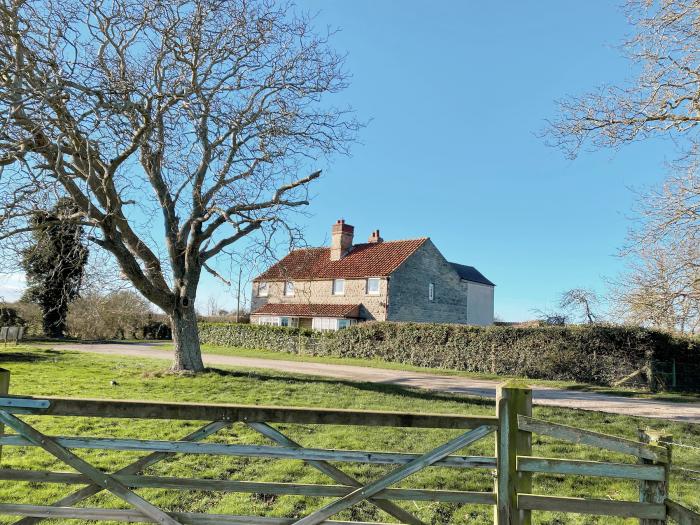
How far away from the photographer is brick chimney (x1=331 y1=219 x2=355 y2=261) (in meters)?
43.0

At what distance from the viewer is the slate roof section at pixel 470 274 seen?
159ft

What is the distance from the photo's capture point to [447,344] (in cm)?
2527

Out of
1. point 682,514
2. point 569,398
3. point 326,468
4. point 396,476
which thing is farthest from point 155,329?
point 682,514

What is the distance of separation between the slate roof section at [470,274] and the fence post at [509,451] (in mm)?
43900

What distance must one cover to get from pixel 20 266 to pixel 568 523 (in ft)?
37.0

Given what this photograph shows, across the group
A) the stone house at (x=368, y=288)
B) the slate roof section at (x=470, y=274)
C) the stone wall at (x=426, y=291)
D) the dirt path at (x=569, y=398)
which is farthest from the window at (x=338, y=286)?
the dirt path at (x=569, y=398)

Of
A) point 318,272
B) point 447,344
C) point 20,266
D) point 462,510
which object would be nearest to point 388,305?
point 318,272

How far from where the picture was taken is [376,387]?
1522 cm

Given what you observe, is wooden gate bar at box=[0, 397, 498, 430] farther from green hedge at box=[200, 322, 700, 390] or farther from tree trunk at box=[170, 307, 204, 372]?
green hedge at box=[200, 322, 700, 390]

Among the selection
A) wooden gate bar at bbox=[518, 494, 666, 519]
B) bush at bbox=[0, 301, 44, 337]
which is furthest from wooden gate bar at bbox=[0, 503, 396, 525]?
bush at bbox=[0, 301, 44, 337]

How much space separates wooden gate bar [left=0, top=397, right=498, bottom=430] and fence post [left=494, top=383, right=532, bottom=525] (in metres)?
0.18

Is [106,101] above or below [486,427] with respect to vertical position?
above

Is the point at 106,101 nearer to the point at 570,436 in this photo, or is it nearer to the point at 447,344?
the point at 570,436

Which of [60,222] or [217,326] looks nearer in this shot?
[60,222]
